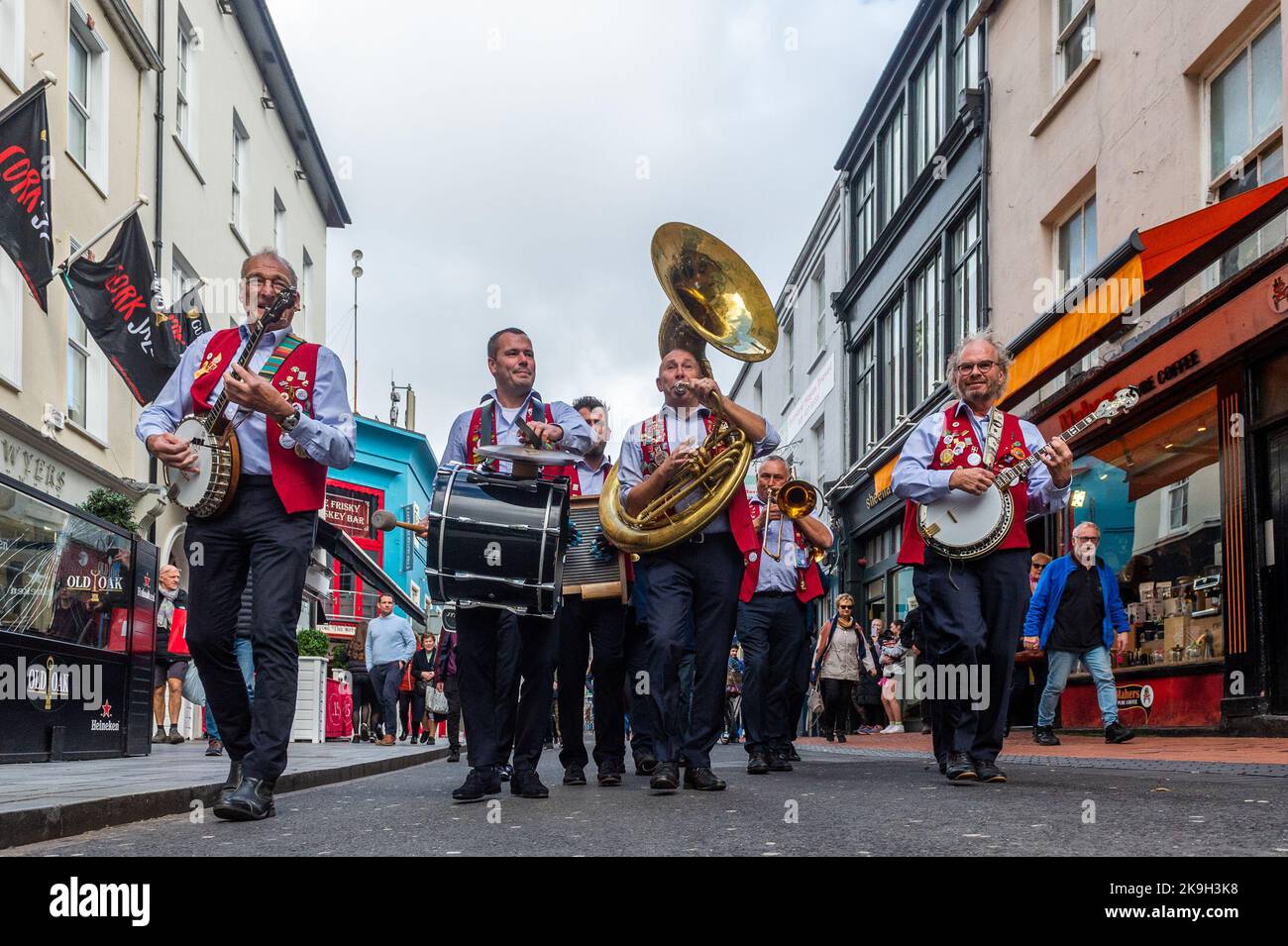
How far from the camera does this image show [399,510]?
47844 mm

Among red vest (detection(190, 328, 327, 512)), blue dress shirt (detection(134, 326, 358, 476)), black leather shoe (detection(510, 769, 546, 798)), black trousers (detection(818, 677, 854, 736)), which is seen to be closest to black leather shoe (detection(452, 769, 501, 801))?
black leather shoe (detection(510, 769, 546, 798))

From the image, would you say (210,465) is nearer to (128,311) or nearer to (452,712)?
(452,712)

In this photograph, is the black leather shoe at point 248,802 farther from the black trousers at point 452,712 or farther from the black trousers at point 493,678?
the black trousers at point 452,712

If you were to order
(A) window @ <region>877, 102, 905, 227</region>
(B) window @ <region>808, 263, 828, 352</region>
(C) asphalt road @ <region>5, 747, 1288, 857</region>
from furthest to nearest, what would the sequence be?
1. (B) window @ <region>808, 263, 828, 352</region>
2. (A) window @ <region>877, 102, 905, 227</region>
3. (C) asphalt road @ <region>5, 747, 1288, 857</region>

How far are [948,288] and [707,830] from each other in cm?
1876

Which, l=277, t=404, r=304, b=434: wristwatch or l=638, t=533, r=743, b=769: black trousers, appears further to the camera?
l=638, t=533, r=743, b=769: black trousers

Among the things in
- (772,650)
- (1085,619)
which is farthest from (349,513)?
(772,650)

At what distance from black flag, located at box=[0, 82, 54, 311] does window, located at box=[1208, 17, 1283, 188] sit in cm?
1066

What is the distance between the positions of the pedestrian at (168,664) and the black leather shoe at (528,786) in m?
10.3

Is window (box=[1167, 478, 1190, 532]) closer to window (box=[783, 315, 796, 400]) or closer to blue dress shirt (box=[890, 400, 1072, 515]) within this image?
blue dress shirt (box=[890, 400, 1072, 515])

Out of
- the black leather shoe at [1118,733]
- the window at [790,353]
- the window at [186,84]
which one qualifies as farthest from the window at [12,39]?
the window at [790,353]

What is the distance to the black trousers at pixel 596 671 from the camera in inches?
285

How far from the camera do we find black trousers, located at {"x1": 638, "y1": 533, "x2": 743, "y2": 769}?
21.0 feet
